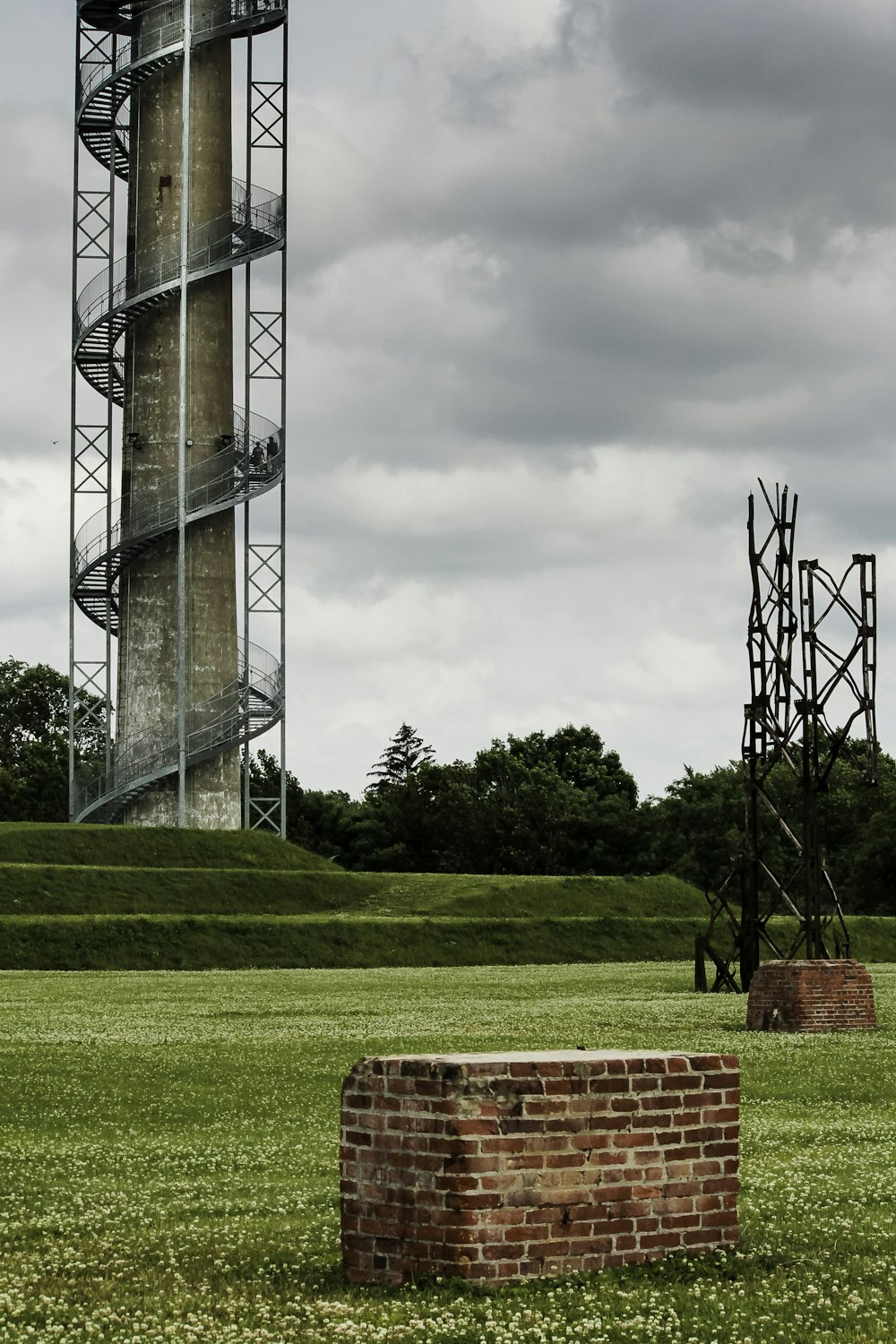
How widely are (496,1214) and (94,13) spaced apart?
226ft

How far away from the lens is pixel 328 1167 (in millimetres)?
12172

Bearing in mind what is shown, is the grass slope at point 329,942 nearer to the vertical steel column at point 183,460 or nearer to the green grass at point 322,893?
the green grass at point 322,893

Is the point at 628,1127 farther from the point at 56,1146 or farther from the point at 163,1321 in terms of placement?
the point at 56,1146

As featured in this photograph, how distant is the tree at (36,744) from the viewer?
93.6m

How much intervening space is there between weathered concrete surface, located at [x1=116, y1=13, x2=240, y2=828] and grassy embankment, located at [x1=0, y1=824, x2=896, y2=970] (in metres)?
5.69

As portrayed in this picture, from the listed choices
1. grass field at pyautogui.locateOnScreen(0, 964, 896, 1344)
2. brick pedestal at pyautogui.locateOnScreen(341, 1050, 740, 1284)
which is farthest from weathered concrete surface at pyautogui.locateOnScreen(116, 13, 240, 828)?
brick pedestal at pyautogui.locateOnScreen(341, 1050, 740, 1284)

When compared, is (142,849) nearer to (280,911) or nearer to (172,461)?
(280,911)

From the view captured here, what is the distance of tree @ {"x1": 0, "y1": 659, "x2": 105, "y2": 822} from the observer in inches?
3686

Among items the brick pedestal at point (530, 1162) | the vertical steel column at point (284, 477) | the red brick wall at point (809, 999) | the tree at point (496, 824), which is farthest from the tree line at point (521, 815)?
the brick pedestal at point (530, 1162)

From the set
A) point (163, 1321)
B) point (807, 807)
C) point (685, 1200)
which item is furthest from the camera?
point (807, 807)

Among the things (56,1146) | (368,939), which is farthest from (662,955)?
(56,1146)

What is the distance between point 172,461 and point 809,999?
152ft

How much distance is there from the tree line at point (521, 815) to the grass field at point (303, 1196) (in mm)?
67416

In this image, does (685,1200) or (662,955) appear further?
(662,955)
